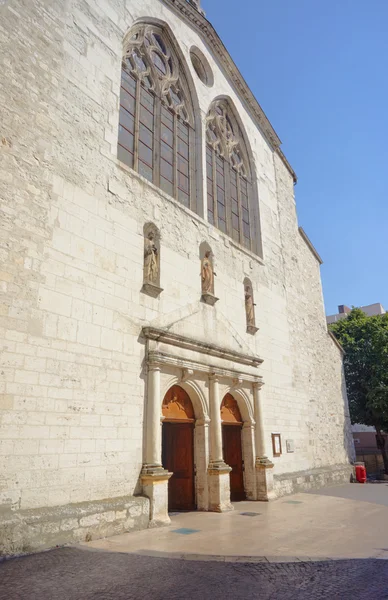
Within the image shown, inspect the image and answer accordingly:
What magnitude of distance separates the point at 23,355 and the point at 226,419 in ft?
20.4

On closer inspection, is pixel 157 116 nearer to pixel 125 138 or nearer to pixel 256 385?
pixel 125 138

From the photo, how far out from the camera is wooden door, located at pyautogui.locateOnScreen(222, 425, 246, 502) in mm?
11438

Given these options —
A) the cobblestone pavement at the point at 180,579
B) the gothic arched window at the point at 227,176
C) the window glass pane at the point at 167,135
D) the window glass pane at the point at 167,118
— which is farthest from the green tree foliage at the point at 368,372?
the cobblestone pavement at the point at 180,579

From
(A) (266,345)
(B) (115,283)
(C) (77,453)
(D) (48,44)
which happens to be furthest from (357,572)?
(D) (48,44)

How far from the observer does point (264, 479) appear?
11.3 metres

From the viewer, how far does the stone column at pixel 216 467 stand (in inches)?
371

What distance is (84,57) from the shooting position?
895cm

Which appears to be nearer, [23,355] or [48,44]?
[23,355]

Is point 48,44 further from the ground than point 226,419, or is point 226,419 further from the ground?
point 48,44

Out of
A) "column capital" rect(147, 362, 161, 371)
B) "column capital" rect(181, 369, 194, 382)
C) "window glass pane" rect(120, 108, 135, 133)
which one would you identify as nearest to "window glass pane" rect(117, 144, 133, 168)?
"window glass pane" rect(120, 108, 135, 133)

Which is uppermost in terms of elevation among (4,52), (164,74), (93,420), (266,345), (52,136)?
(164,74)

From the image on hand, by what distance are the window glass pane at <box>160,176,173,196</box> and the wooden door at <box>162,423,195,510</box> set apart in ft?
18.4

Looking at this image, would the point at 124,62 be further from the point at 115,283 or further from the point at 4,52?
the point at 115,283

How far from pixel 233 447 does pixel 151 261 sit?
218 inches
